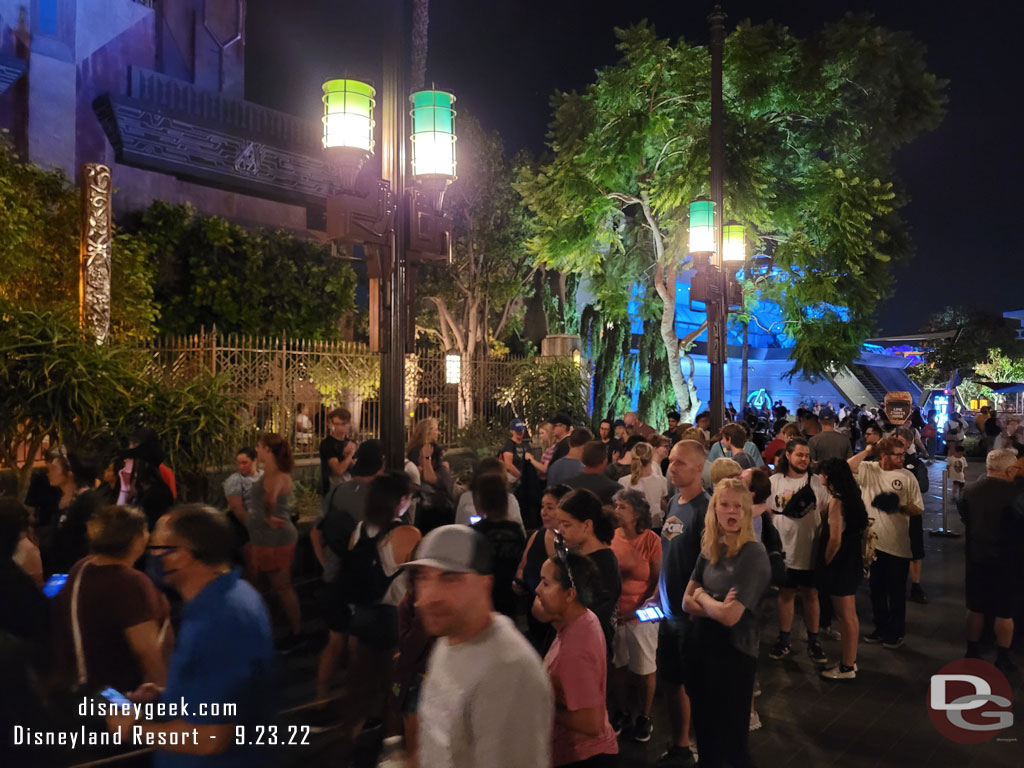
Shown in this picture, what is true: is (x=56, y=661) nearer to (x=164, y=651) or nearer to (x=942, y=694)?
(x=164, y=651)

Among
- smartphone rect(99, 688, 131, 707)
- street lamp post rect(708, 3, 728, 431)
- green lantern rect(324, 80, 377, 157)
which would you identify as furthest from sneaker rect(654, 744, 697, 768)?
street lamp post rect(708, 3, 728, 431)

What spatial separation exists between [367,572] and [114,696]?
144 centimetres

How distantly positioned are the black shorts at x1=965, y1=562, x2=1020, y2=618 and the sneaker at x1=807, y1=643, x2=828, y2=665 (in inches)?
48.1

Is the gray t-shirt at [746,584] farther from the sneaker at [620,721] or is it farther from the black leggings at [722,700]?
the sneaker at [620,721]

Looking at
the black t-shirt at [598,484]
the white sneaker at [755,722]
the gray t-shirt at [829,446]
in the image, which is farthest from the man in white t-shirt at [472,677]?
the gray t-shirt at [829,446]

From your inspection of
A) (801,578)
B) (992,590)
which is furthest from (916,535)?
(801,578)

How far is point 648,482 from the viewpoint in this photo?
6727mm

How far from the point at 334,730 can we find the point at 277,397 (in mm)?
→ 7687

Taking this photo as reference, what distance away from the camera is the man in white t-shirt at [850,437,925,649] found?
21.0 feet

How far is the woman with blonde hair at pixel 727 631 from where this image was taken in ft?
11.7

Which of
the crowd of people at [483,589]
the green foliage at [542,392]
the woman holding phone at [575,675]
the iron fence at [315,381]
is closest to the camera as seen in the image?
the crowd of people at [483,589]

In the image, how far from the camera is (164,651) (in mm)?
3291

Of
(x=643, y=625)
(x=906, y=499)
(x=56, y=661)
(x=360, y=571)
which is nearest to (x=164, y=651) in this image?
(x=56, y=661)

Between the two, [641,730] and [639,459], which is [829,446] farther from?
[641,730]
